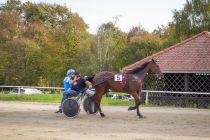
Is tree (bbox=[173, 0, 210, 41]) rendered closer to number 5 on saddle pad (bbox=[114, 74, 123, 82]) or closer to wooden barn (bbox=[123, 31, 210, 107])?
wooden barn (bbox=[123, 31, 210, 107])

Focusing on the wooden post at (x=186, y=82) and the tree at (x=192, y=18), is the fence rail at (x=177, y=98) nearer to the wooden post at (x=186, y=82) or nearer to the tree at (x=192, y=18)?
the wooden post at (x=186, y=82)

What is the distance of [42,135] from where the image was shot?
1167cm

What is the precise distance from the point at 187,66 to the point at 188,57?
1142 millimetres

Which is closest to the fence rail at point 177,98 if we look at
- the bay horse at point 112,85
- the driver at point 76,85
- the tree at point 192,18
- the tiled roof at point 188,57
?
the tiled roof at point 188,57

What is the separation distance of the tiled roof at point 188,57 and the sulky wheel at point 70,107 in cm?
1067

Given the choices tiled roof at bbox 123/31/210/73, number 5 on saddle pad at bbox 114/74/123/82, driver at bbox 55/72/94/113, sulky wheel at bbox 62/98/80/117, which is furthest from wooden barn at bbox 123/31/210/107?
sulky wheel at bbox 62/98/80/117

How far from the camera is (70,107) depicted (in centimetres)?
1712

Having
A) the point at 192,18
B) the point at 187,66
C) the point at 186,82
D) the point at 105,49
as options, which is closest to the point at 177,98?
the point at 186,82

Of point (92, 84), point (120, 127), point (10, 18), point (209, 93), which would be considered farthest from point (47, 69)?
point (120, 127)

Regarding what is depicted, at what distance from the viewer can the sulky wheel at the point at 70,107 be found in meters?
17.0

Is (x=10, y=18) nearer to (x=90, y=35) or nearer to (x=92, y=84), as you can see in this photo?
(x=90, y=35)

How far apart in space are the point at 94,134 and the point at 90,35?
144 ft

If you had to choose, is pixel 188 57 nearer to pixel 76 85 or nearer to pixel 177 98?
pixel 177 98

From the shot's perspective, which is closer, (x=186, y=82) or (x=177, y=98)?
(x=177, y=98)
